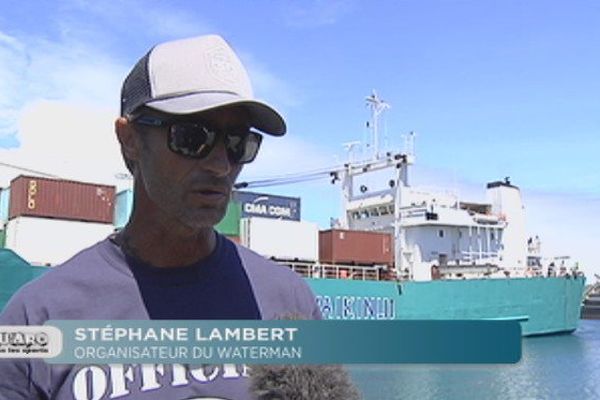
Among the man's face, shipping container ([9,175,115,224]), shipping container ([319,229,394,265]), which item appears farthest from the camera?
shipping container ([319,229,394,265])

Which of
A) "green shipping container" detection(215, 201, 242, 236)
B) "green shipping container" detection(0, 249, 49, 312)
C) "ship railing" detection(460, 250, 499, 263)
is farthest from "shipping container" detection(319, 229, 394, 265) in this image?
"green shipping container" detection(0, 249, 49, 312)

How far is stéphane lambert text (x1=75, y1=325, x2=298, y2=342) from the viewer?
1.08 metres

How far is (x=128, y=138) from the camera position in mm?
1175

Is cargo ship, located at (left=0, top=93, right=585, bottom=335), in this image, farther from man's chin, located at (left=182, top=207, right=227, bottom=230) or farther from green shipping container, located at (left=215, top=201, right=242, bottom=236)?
man's chin, located at (left=182, top=207, right=227, bottom=230)

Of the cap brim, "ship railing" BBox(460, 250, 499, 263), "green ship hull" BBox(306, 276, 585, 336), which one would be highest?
"ship railing" BBox(460, 250, 499, 263)

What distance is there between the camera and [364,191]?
95.1ft

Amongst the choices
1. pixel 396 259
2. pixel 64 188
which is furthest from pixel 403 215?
pixel 64 188

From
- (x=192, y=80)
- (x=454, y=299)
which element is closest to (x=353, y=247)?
(x=454, y=299)

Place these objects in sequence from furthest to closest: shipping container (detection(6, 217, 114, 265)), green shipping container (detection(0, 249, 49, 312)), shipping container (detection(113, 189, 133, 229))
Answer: shipping container (detection(113, 189, 133, 229)) → shipping container (detection(6, 217, 114, 265)) → green shipping container (detection(0, 249, 49, 312))

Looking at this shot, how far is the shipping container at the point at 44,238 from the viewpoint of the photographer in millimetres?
17656

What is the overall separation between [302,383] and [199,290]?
0.93 ft

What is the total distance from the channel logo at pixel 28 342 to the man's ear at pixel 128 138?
35cm

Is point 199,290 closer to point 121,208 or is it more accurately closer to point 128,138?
point 128,138

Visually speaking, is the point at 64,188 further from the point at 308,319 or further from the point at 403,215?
the point at 308,319
